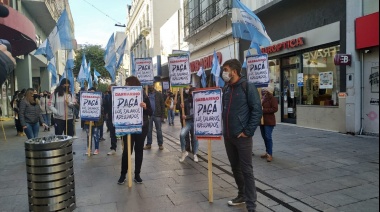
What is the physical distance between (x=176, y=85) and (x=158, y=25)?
28.3 metres

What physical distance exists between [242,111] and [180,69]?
395 centimetres

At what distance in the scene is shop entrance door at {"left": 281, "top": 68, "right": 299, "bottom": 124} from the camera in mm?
12797

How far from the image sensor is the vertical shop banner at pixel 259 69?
7.38 meters

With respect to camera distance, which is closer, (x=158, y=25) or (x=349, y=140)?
(x=349, y=140)

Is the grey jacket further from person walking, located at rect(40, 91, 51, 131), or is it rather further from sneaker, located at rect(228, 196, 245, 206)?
person walking, located at rect(40, 91, 51, 131)

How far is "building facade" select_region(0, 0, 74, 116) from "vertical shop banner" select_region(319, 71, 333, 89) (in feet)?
33.5

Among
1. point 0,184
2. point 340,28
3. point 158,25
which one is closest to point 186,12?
point 158,25

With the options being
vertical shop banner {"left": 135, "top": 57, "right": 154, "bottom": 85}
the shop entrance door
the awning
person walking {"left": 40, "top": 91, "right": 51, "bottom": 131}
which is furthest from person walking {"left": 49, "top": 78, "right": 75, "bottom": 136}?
the shop entrance door

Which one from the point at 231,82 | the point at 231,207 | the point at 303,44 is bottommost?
the point at 231,207

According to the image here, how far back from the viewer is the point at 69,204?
14.1ft

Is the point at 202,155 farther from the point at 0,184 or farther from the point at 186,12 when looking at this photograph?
the point at 186,12

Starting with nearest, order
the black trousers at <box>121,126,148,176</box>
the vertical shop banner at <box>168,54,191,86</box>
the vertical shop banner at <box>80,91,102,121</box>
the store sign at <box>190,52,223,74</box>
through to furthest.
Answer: the black trousers at <box>121,126,148,176</box>, the vertical shop banner at <box>168,54,191,86</box>, the vertical shop banner at <box>80,91,102,121</box>, the store sign at <box>190,52,223,74</box>

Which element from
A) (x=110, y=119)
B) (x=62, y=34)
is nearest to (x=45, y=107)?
(x=62, y=34)

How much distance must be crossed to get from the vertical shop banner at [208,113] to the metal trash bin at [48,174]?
1941 mm
